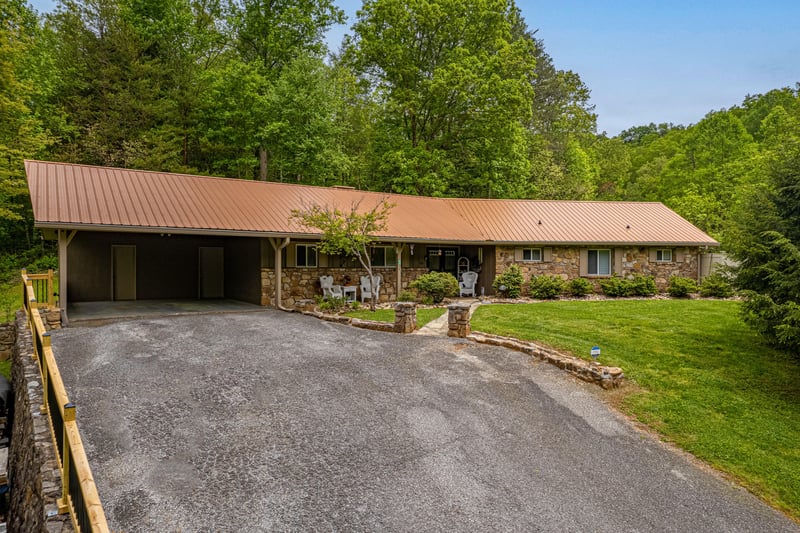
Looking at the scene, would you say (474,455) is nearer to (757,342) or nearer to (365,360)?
(365,360)

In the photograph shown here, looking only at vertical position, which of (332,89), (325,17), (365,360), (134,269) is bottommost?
(365,360)

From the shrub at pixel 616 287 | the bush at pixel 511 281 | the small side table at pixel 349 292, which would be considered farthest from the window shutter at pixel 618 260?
the small side table at pixel 349 292

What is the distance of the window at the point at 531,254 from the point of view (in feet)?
54.6

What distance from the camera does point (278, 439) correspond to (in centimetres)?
517

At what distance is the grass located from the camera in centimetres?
1136

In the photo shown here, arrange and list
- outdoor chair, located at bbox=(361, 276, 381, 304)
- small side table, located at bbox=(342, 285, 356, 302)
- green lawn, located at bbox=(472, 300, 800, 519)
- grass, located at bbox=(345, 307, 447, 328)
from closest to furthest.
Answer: green lawn, located at bbox=(472, 300, 800, 519), grass, located at bbox=(345, 307, 447, 328), small side table, located at bbox=(342, 285, 356, 302), outdoor chair, located at bbox=(361, 276, 381, 304)

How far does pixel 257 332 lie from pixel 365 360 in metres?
2.79

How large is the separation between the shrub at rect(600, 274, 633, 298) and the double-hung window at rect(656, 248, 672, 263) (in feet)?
7.05

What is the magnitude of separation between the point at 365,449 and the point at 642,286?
14.7m

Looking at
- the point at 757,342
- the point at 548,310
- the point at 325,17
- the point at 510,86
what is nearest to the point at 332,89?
the point at 325,17

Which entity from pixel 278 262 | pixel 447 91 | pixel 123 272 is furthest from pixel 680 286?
pixel 123 272

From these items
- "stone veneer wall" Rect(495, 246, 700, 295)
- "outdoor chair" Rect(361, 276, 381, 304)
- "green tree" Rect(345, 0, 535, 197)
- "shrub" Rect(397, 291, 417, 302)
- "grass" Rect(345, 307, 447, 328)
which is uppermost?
"green tree" Rect(345, 0, 535, 197)

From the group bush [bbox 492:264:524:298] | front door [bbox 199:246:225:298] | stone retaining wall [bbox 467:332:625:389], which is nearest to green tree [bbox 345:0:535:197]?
bush [bbox 492:264:524:298]

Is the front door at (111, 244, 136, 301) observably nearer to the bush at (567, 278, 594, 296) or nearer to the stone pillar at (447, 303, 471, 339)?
the stone pillar at (447, 303, 471, 339)
